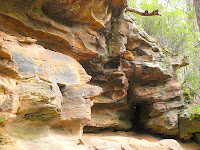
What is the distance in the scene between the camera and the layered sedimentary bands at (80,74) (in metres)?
4.41

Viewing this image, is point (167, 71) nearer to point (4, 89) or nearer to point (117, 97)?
point (117, 97)

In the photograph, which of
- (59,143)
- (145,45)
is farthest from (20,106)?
(145,45)

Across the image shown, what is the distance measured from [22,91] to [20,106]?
322 mm

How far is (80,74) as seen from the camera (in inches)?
253

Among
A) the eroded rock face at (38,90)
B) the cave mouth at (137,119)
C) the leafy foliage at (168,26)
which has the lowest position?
the cave mouth at (137,119)

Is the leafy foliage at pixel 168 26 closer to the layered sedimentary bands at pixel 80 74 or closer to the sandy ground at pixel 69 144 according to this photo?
the layered sedimentary bands at pixel 80 74

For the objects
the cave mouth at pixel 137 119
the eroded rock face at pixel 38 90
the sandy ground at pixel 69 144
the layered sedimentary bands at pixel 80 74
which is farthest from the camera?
the cave mouth at pixel 137 119

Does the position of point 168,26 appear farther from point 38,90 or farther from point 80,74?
point 38,90

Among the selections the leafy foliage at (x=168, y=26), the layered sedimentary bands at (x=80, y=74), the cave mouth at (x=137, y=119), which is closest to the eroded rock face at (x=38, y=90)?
the layered sedimentary bands at (x=80, y=74)

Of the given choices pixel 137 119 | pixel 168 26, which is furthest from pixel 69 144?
pixel 168 26

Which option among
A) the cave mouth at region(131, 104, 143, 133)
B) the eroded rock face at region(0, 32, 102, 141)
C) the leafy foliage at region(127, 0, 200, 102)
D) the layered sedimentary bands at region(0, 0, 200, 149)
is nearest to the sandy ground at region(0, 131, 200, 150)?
the layered sedimentary bands at region(0, 0, 200, 149)

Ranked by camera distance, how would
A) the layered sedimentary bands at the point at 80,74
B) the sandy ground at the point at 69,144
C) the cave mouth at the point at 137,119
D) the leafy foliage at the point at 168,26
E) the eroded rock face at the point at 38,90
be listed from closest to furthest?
1. the eroded rock face at the point at 38,90
2. the sandy ground at the point at 69,144
3. the layered sedimentary bands at the point at 80,74
4. the cave mouth at the point at 137,119
5. the leafy foliage at the point at 168,26

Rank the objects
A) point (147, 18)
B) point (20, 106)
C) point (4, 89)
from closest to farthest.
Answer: point (4, 89)
point (20, 106)
point (147, 18)

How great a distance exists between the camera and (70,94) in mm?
5602
